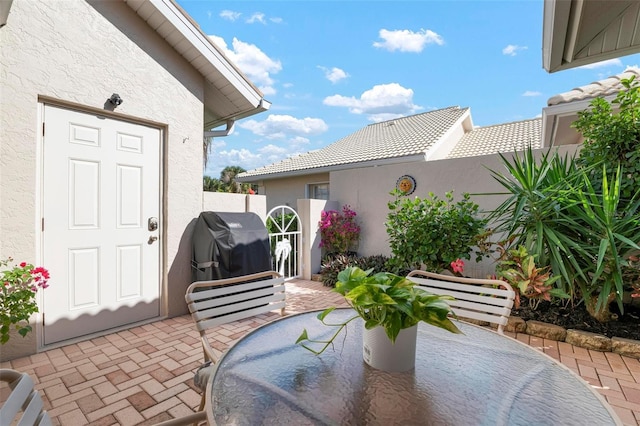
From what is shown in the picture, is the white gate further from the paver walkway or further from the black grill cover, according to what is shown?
the paver walkway

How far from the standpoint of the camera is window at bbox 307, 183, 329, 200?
359 inches

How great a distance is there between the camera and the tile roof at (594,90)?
13.5ft

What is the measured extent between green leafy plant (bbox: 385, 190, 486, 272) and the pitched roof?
10.2 ft

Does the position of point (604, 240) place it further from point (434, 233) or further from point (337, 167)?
point (337, 167)

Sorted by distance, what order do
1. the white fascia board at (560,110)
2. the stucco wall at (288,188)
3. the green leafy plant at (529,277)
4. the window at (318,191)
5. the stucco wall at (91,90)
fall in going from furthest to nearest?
the stucco wall at (288,188) → the window at (318,191) → the white fascia board at (560,110) → the green leafy plant at (529,277) → the stucco wall at (91,90)

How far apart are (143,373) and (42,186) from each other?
2007mm

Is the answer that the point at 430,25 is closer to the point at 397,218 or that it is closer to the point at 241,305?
the point at 397,218

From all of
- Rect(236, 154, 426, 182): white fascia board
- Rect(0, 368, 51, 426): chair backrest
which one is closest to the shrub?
Rect(236, 154, 426, 182): white fascia board

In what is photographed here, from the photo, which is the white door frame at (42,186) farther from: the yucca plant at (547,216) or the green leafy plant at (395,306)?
the yucca plant at (547,216)

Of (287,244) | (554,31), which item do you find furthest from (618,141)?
(287,244)

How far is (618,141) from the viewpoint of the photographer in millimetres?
3303

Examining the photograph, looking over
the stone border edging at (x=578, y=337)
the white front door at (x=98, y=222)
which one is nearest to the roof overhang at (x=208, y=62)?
the white front door at (x=98, y=222)

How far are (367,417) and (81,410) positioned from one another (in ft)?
7.38

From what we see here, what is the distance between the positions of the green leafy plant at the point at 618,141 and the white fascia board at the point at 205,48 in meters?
4.27
